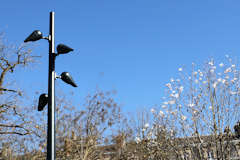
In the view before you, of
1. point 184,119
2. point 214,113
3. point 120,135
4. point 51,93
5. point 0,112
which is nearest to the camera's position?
point 51,93

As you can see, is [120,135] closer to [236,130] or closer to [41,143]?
[41,143]

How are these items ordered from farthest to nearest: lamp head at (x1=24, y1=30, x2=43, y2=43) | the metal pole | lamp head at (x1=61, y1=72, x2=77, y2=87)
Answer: lamp head at (x1=61, y1=72, x2=77, y2=87), lamp head at (x1=24, y1=30, x2=43, y2=43), the metal pole

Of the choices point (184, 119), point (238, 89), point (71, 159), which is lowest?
point (71, 159)

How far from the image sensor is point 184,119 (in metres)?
8.19

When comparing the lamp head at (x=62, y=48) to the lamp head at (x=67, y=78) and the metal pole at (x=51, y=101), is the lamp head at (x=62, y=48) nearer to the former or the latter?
the metal pole at (x=51, y=101)

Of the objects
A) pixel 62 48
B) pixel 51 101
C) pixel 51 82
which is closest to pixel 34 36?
pixel 62 48

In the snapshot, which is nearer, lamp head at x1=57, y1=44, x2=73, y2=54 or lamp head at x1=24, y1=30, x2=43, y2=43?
lamp head at x1=24, y1=30, x2=43, y2=43

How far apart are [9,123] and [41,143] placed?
381 centimetres

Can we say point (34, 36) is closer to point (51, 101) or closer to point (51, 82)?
point (51, 82)

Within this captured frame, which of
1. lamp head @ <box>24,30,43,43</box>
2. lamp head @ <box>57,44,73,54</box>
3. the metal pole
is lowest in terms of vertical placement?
the metal pole

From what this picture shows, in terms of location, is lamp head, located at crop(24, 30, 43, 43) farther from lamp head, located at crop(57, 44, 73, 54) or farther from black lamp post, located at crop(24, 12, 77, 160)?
lamp head, located at crop(57, 44, 73, 54)

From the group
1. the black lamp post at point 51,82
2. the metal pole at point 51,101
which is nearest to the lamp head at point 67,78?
the black lamp post at point 51,82

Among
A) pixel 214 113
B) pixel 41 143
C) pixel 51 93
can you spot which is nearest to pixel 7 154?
pixel 41 143

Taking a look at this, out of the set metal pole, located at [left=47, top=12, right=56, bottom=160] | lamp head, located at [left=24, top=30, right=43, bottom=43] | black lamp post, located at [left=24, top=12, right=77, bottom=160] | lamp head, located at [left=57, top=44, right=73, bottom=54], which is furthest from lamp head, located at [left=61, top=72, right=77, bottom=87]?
lamp head, located at [left=24, top=30, right=43, bottom=43]
